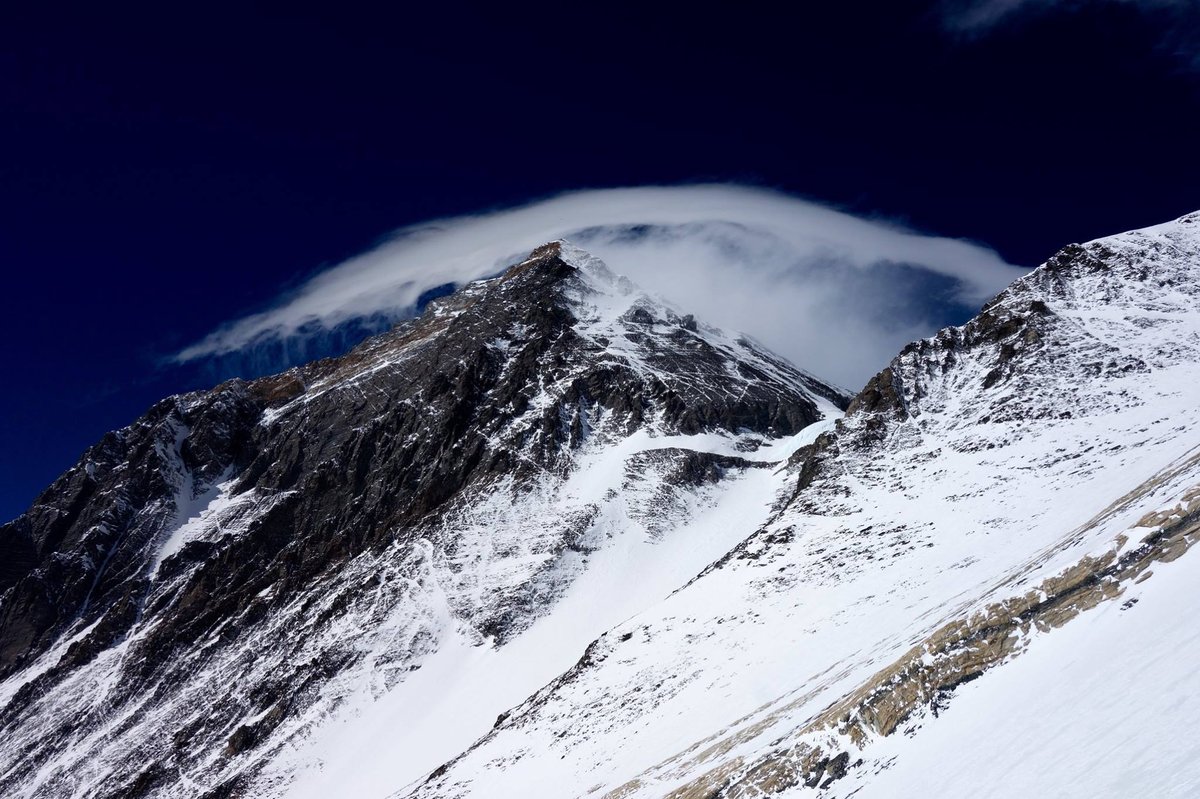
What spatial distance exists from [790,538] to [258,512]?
8425 cm

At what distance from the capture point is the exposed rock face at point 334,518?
76375 millimetres

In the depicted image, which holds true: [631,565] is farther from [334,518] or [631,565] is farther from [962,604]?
[962,604]

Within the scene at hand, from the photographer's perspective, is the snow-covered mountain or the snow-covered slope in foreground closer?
the snow-covered slope in foreground

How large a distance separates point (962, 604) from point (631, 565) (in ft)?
176

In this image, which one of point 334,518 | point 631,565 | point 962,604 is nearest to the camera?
point 962,604

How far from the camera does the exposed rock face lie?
76375mm

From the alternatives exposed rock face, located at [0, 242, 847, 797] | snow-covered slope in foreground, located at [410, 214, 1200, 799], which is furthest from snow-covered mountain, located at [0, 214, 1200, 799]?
exposed rock face, located at [0, 242, 847, 797]

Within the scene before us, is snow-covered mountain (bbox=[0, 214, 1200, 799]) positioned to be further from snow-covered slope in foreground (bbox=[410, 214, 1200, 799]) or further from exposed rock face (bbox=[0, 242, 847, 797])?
exposed rock face (bbox=[0, 242, 847, 797])

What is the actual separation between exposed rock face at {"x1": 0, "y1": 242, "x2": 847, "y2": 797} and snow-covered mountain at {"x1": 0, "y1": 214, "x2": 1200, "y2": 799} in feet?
1.63

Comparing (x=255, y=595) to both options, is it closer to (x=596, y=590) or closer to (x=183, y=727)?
(x=183, y=727)

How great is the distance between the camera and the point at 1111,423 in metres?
44.1

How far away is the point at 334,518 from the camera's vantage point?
102750 mm

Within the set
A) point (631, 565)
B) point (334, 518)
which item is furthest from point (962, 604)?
point (334, 518)

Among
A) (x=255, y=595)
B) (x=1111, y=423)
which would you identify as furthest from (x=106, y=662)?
(x=1111, y=423)
